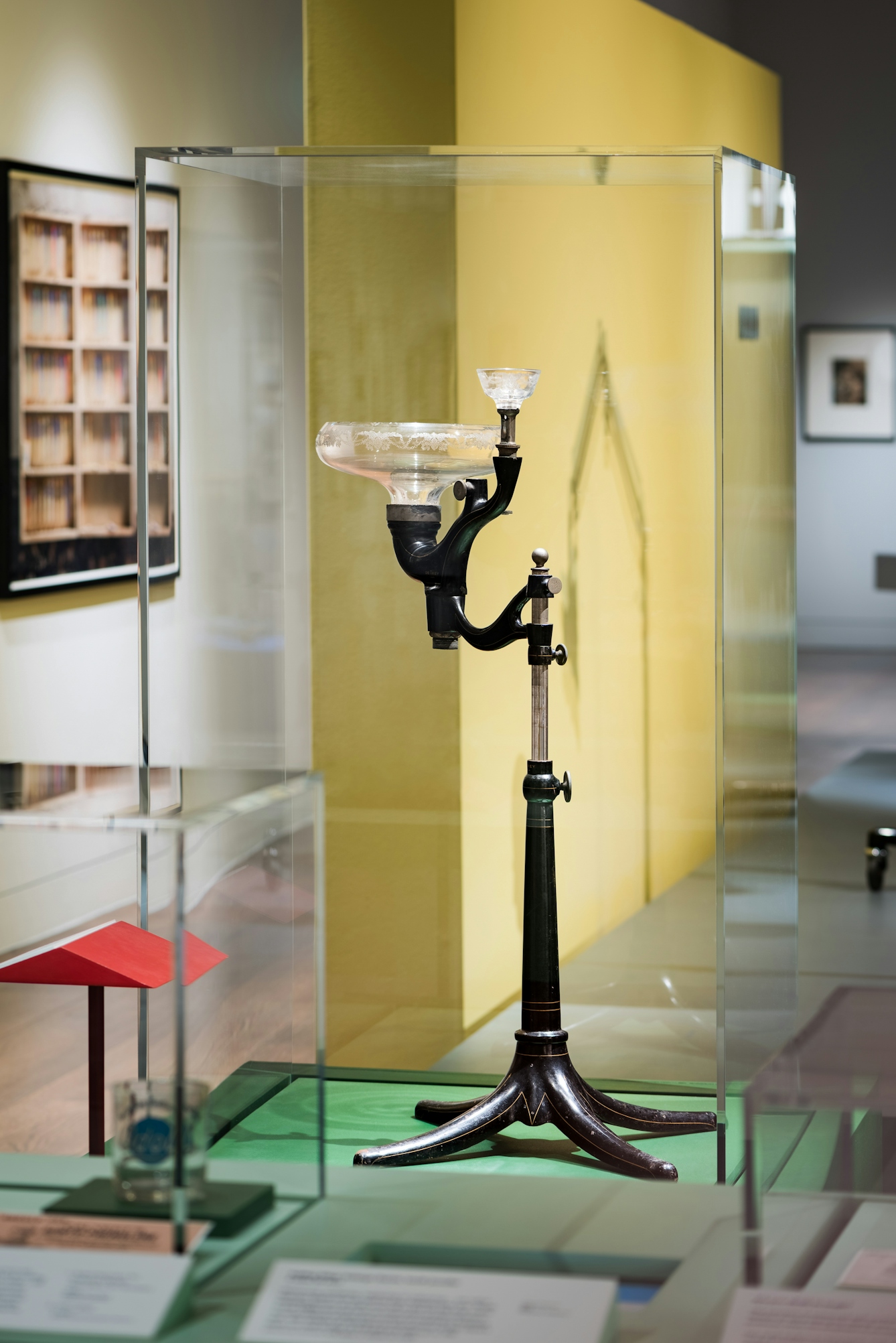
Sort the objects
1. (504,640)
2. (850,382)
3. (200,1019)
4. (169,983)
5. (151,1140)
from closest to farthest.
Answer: (151,1140) → (200,1019) → (169,983) → (504,640) → (850,382)

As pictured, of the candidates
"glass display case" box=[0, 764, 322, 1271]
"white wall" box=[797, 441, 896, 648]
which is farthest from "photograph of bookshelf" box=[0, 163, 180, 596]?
"white wall" box=[797, 441, 896, 648]

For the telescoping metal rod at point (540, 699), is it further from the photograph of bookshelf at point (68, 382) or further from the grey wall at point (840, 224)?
the grey wall at point (840, 224)

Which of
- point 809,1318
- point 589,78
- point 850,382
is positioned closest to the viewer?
point 809,1318

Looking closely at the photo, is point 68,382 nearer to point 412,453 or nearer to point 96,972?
point 412,453

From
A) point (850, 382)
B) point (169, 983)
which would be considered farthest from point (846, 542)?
point (169, 983)

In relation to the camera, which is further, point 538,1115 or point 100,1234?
point 538,1115

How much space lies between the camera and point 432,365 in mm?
2891

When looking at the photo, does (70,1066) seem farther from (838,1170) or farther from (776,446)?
(838,1170)

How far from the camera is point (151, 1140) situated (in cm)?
127

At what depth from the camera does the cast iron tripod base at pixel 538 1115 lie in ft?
8.39

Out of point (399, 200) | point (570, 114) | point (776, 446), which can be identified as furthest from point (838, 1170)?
point (570, 114)

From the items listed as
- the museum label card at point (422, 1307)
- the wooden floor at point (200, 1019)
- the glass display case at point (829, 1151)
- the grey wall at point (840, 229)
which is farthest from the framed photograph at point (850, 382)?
the museum label card at point (422, 1307)

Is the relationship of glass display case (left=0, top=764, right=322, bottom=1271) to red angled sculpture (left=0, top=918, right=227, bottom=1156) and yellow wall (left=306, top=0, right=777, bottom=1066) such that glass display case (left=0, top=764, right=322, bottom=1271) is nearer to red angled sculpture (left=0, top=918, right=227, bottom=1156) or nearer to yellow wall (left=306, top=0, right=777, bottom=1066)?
red angled sculpture (left=0, top=918, right=227, bottom=1156)

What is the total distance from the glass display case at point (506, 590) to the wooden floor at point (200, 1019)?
0.35 m
